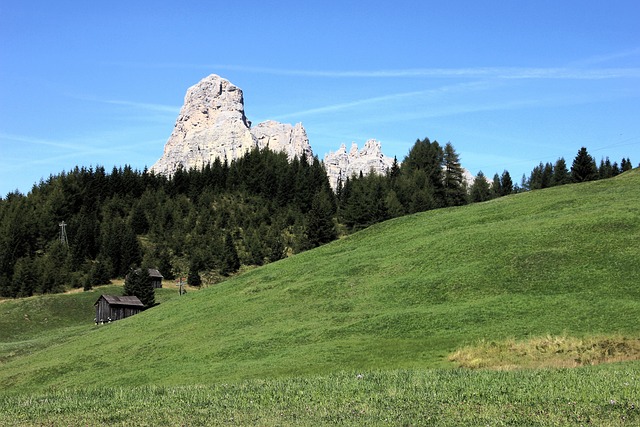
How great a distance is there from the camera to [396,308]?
48.0m

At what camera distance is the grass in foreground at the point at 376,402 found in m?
17.0

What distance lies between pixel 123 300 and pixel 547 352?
8785 centimetres

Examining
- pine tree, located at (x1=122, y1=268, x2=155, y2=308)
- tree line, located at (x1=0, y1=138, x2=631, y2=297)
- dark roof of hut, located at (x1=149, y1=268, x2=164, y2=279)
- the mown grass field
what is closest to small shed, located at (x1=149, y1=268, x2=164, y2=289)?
dark roof of hut, located at (x1=149, y1=268, x2=164, y2=279)

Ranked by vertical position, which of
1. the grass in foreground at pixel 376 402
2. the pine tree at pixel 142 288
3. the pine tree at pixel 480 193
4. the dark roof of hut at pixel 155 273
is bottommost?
the grass in foreground at pixel 376 402

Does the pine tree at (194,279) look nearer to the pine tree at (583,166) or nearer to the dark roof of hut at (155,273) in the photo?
the dark roof of hut at (155,273)

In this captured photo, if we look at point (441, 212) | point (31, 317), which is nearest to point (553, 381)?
point (441, 212)

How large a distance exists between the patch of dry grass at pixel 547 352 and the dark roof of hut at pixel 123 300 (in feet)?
268

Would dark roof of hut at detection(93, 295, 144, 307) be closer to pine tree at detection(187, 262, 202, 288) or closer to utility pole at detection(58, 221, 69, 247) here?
pine tree at detection(187, 262, 202, 288)

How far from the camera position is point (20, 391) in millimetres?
45594

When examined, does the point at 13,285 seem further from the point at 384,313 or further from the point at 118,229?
the point at 384,313

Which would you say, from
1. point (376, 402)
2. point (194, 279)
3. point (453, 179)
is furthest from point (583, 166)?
point (376, 402)

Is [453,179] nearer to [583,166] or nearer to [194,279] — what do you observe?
[583,166]

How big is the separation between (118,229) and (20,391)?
118 m

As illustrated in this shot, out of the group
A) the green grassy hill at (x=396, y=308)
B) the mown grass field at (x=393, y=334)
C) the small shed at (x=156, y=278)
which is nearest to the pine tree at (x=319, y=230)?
the small shed at (x=156, y=278)
